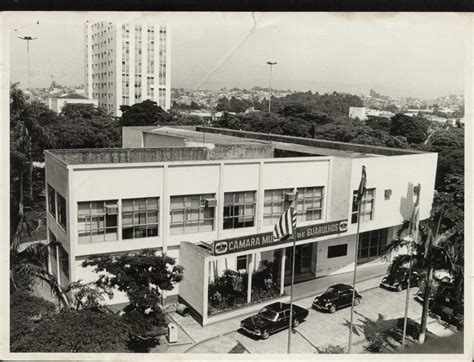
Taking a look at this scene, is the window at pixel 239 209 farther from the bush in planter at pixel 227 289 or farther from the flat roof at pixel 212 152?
the flat roof at pixel 212 152

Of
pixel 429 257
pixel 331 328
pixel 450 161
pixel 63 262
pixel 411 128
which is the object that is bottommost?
pixel 331 328

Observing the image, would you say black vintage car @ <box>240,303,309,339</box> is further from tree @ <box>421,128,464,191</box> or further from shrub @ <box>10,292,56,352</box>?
tree @ <box>421,128,464,191</box>

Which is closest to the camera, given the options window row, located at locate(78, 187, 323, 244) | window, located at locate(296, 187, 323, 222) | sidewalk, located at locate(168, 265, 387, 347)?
sidewalk, located at locate(168, 265, 387, 347)

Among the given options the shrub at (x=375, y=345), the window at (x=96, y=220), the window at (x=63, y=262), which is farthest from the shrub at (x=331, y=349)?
the window at (x=63, y=262)

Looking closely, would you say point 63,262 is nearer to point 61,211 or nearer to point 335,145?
point 61,211

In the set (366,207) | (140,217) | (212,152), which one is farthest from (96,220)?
(366,207)

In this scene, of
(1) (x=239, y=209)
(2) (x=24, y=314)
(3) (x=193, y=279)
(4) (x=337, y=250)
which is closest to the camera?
(2) (x=24, y=314)

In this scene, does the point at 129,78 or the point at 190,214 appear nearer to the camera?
the point at 190,214

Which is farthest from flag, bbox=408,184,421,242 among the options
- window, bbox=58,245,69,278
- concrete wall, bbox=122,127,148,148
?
concrete wall, bbox=122,127,148,148
